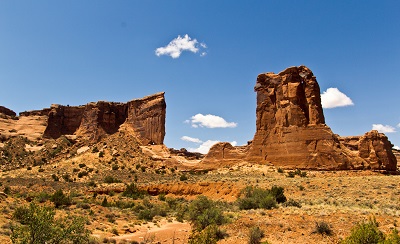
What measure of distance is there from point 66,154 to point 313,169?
141 ft

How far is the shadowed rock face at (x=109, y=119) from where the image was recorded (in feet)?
194

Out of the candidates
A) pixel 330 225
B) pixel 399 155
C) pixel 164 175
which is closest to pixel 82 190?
pixel 164 175

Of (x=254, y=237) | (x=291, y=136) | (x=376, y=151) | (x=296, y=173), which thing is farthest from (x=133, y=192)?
(x=376, y=151)

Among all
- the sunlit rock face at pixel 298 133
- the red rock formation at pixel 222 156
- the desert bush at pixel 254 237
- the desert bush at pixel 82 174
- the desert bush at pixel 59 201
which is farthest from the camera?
the red rock formation at pixel 222 156

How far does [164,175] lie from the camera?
4975 cm

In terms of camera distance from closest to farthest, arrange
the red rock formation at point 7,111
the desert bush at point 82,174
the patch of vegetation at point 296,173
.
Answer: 1. the patch of vegetation at point 296,173
2. the desert bush at point 82,174
3. the red rock formation at point 7,111

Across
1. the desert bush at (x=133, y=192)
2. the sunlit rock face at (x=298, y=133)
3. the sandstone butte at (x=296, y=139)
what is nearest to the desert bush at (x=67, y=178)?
the desert bush at (x=133, y=192)

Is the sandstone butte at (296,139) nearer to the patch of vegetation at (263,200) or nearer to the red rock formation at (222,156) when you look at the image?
the red rock formation at (222,156)

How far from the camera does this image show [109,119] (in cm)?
6912

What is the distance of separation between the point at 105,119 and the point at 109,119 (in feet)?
2.50

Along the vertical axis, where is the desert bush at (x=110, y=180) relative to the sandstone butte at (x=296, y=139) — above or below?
below

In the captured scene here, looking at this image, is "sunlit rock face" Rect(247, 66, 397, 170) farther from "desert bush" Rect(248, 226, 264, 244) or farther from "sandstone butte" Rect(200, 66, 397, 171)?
"desert bush" Rect(248, 226, 264, 244)

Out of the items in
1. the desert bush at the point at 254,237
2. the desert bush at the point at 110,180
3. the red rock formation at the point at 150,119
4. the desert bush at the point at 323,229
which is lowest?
the desert bush at the point at 254,237

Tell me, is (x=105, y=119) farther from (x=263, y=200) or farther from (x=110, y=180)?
(x=263, y=200)
